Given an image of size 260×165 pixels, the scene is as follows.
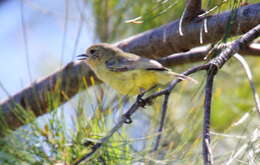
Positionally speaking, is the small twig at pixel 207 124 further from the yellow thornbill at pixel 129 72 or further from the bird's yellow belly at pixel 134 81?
the bird's yellow belly at pixel 134 81

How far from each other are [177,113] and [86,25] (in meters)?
1.02

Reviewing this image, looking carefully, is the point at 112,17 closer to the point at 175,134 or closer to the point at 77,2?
the point at 77,2

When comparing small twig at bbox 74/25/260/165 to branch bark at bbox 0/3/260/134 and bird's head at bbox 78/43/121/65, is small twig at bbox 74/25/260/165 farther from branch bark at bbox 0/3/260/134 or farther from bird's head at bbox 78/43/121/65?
bird's head at bbox 78/43/121/65

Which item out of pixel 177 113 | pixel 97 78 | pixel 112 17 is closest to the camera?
pixel 97 78

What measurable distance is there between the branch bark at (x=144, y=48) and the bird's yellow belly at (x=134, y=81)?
8.8 inches

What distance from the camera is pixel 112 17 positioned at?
10.6ft

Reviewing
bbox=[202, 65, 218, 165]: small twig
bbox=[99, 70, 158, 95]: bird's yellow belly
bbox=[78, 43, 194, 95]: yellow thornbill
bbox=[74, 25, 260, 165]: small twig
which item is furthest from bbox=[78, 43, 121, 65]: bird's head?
bbox=[202, 65, 218, 165]: small twig

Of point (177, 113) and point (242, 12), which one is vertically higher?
point (242, 12)

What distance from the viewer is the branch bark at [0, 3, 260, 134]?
2.06 meters

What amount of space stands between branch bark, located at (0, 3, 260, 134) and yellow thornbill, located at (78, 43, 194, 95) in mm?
120

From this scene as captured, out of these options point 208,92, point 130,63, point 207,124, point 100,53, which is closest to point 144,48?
point 130,63

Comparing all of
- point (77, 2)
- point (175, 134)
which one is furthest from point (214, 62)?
A: point (77, 2)

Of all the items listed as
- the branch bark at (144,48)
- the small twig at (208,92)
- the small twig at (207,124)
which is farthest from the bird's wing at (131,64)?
the small twig at (207,124)

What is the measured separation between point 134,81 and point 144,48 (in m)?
0.36
